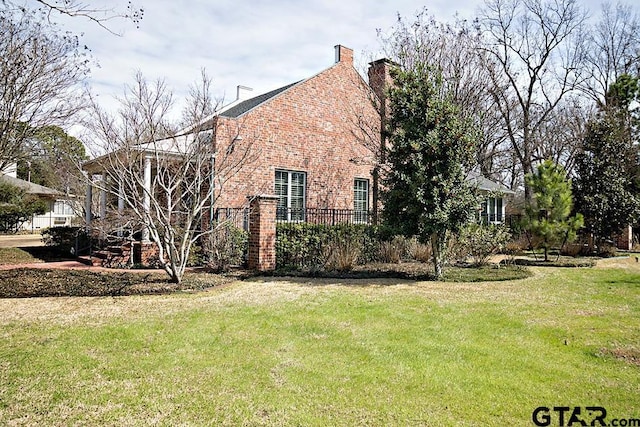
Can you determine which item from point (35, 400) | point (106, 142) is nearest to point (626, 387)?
point (35, 400)

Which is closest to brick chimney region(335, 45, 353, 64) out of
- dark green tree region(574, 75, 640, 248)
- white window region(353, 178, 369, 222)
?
white window region(353, 178, 369, 222)

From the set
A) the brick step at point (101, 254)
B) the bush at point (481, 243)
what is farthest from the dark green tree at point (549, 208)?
the brick step at point (101, 254)

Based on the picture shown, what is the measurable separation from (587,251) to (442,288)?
449 inches

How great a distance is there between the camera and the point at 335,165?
1706 centimetres

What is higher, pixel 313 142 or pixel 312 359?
pixel 313 142

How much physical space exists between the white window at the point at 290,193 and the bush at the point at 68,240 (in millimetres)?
6553

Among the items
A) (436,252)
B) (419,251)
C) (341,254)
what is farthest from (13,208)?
(436,252)

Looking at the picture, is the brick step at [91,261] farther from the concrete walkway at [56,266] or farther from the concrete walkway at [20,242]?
the concrete walkway at [20,242]

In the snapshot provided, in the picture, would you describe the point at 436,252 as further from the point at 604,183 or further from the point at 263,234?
the point at 604,183

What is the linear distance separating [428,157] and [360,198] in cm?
777

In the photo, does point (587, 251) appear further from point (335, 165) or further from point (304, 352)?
point (304, 352)

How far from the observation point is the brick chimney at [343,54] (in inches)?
687

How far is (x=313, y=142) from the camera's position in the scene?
16.4 m

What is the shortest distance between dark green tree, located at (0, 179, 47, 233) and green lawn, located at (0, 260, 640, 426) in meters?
24.4
